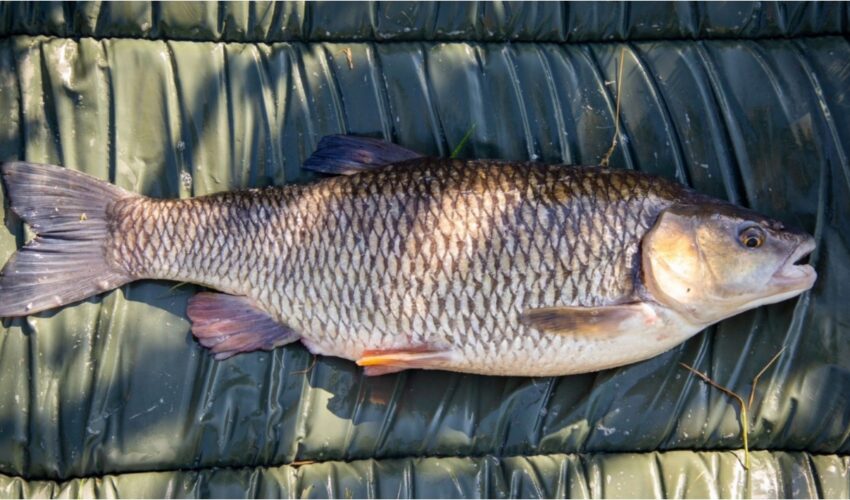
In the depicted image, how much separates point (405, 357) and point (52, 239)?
3.62ft

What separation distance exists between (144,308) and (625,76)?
67.1 inches

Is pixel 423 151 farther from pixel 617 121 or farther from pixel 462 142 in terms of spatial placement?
pixel 617 121

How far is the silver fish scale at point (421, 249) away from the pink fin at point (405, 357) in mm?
21

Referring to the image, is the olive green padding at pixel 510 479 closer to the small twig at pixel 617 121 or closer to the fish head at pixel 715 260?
the fish head at pixel 715 260

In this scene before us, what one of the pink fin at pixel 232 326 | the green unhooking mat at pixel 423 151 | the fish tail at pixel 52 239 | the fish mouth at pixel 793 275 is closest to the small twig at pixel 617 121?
the green unhooking mat at pixel 423 151

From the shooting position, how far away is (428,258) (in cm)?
219

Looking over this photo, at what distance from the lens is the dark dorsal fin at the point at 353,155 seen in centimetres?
234

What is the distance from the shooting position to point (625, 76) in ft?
8.51

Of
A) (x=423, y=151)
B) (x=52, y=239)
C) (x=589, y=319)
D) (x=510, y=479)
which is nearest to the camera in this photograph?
(x=589, y=319)

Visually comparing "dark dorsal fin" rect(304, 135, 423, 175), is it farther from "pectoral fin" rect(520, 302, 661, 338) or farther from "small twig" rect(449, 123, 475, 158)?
"pectoral fin" rect(520, 302, 661, 338)

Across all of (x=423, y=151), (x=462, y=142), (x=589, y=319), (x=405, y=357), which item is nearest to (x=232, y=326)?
(x=405, y=357)

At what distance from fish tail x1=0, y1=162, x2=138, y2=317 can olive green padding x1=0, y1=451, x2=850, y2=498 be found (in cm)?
57

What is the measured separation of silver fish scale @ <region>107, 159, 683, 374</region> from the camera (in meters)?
2.17

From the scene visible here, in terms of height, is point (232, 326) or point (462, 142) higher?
point (462, 142)
